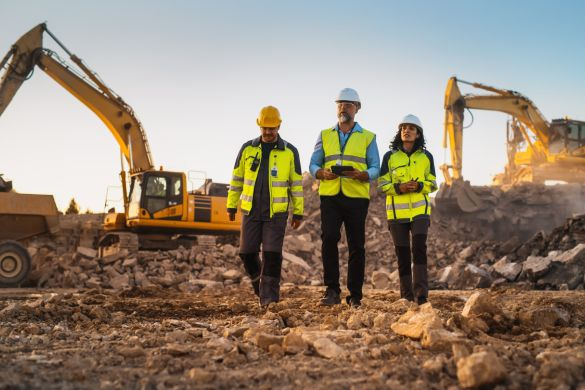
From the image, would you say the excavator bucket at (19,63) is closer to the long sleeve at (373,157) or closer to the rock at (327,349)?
the long sleeve at (373,157)

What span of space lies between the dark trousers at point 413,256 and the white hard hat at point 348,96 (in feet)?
3.86

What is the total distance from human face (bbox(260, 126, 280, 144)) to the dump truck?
26.8ft

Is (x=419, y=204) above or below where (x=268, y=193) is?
below

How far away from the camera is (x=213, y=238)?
14.5 meters

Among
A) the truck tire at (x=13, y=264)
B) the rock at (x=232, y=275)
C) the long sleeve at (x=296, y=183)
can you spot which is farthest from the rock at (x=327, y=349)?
the truck tire at (x=13, y=264)

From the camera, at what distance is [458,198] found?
817 inches

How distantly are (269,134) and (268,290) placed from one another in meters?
1.38

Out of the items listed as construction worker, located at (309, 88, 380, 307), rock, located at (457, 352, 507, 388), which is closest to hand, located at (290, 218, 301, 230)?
construction worker, located at (309, 88, 380, 307)

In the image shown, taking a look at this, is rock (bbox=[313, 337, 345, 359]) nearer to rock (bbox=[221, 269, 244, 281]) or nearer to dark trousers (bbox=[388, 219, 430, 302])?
dark trousers (bbox=[388, 219, 430, 302])

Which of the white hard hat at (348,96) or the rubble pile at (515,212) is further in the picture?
the rubble pile at (515,212)

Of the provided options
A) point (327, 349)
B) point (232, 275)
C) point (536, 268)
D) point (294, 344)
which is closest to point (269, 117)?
point (294, 344)

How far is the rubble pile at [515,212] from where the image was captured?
21031 millimetres

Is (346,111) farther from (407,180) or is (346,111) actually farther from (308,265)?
(308,265)

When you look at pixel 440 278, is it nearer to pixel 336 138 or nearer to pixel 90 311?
pixel 336 138
